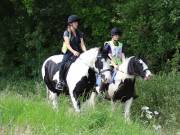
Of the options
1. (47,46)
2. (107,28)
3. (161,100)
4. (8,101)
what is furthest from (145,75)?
(47,46)

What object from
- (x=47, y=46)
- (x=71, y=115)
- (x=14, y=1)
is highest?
(x=71, y=115)

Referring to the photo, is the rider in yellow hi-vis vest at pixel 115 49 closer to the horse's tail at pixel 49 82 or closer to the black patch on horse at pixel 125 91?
the black patch on horse at pixel 125 91

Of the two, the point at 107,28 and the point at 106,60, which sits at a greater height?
the point at 106,60

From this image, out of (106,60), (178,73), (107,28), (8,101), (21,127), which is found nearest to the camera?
(21,127)

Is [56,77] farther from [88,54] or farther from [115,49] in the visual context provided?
[115,49]

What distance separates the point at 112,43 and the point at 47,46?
10.9 meters

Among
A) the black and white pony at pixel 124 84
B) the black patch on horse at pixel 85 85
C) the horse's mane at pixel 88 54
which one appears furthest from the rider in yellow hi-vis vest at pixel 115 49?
the black patch on horse at pixel 85 85

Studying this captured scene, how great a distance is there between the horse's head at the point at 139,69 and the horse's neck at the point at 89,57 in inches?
35.9

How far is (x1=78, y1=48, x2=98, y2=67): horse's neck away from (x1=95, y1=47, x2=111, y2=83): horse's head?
87mm

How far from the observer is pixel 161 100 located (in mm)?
14461

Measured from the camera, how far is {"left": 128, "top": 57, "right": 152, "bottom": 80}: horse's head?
12.4 meters

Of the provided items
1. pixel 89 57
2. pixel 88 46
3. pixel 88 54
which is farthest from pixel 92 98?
pixel 88 46

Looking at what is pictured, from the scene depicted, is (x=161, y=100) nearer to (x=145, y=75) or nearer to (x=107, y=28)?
(x=145, y=75)

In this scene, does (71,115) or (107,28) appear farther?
(107,28)
